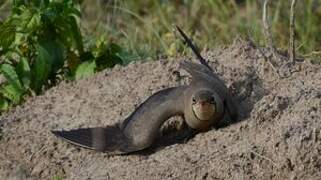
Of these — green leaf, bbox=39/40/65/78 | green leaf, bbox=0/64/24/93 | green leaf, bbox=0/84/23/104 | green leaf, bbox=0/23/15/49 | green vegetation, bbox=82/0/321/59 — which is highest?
green vegetation, bbox=82/0/321/59

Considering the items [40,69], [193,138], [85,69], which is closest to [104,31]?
[85,69]

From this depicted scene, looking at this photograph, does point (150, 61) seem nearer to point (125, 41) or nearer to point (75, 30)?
point (75, 30)

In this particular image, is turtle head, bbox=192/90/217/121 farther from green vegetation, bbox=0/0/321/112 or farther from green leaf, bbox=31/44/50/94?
green leaf, bbox=31/44/50/94

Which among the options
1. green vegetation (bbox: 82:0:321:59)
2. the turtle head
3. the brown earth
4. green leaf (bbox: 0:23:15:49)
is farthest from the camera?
green vegetation (bbox: 82:0:321:59)

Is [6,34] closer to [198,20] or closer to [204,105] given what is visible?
[204,105]

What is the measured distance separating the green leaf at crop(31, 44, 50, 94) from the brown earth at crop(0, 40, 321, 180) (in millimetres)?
149

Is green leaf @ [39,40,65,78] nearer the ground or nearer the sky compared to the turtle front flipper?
nearer the sky

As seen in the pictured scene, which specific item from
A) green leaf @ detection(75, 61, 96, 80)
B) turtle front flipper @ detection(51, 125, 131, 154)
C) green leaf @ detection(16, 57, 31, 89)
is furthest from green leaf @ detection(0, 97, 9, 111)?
turtle front flipper @ detection(51, 125, 131, 154)

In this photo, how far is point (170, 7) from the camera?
8.00 meters

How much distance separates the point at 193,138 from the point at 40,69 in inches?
48.8

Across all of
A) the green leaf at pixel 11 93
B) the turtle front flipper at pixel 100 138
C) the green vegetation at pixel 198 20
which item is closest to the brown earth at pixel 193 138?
the turtle front flipper at pixel 100 138

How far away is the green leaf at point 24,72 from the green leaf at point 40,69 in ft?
0.12

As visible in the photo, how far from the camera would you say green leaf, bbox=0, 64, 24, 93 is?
5.21 meters

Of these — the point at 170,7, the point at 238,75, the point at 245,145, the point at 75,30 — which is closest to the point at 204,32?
the point at 170,7
